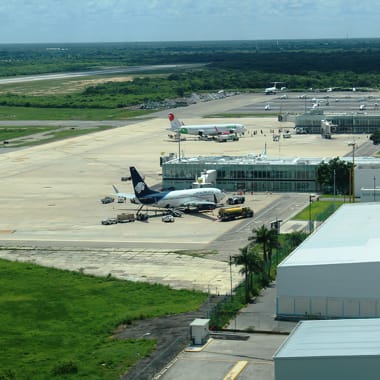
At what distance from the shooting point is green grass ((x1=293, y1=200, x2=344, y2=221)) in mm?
102756

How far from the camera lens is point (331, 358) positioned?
4809 centimetres

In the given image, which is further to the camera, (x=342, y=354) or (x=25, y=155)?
(x=25, y=155)

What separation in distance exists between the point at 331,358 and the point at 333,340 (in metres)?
3.26

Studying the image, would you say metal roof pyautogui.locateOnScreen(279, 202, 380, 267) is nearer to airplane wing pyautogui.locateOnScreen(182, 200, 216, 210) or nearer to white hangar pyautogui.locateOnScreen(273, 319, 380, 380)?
white hangar pyautogui.locateOnScreen(273, 319, 380, 380)

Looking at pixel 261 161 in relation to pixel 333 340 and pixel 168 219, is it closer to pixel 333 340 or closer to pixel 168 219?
pixel 168 219

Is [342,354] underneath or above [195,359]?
above

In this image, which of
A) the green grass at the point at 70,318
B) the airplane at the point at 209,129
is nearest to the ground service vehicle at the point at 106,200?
the green grass at the point at 70,318

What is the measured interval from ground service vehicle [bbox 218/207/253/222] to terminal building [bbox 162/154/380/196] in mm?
15135

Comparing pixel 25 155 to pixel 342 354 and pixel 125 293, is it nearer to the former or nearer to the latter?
pixel 125 293

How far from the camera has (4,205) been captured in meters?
121

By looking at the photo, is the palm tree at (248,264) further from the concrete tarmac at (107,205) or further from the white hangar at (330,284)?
the white hangar at (330,284)

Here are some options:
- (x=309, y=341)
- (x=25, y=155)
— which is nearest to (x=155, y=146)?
(x=25, y=155)

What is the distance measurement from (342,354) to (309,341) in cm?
370

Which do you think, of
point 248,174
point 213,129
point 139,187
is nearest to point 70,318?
point 139,187
